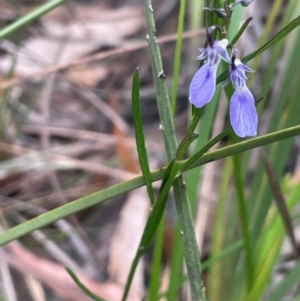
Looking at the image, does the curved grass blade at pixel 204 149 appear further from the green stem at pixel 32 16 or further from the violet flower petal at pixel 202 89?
the green stem at pixel 32 16

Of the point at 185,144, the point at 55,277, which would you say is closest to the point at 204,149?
the point at 185,144

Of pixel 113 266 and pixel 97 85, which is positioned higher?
pixel 97 85

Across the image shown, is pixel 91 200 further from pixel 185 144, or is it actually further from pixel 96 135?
pixel 96 135

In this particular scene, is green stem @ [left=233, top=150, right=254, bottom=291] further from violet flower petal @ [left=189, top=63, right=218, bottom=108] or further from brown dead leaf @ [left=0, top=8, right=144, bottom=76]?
brown dead leaf @ [left=0, top=8, right=144, bottom=76]

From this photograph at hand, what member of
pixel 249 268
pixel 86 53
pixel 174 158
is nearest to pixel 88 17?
pixel 86 53

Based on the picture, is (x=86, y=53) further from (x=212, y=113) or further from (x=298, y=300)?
(x=298, y=300)

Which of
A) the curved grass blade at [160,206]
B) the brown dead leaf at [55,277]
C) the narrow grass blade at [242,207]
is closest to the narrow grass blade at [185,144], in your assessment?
the curved grass blade at [160,206]

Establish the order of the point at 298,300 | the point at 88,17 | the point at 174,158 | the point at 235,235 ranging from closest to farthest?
1. the point at 174,158
2. the point at 298,300
3. the point at 235,235
4. the point at 88,17

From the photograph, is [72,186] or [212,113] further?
[72,186]
